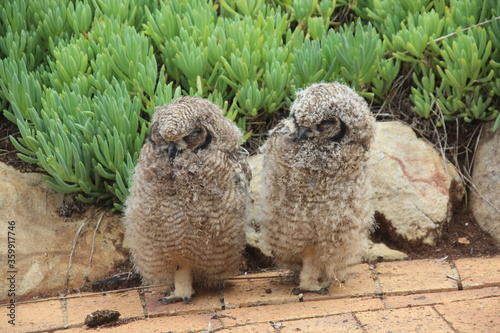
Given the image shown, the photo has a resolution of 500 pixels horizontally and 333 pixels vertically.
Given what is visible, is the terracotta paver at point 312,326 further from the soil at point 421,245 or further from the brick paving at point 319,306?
the soil at point 421,245

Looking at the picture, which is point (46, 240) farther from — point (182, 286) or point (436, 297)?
point (436, 297)

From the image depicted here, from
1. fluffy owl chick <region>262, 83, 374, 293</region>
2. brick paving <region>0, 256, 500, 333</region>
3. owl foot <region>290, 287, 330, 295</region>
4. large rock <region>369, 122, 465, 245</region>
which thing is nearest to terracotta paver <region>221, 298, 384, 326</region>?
brick paving <region>0, 256, 500, 333</region>

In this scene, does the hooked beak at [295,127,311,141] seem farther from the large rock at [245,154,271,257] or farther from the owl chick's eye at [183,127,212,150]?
the large rock at [245,154,271,257]

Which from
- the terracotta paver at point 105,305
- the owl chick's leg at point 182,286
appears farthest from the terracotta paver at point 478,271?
the terracotta paver at point 105,305

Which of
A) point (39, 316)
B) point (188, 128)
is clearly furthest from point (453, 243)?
point (39, 316)

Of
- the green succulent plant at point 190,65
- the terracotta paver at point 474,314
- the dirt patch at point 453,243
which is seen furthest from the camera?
the dirt patch at point 453,243

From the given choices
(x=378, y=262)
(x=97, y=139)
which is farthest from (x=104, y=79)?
(x=378, y=262)
